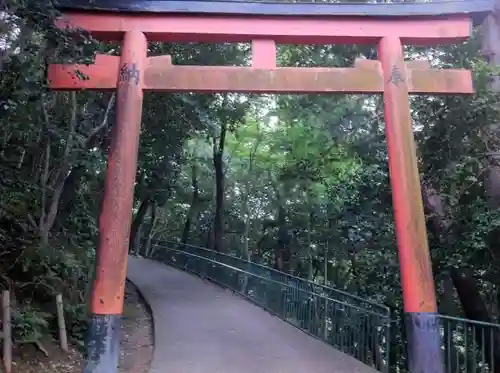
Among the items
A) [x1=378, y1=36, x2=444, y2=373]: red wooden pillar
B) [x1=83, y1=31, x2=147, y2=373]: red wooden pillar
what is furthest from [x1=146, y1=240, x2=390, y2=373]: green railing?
[x1=83, y1=31, x2=147, y2=373]: red wooden pillar

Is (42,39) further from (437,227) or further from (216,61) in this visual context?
(437,227)

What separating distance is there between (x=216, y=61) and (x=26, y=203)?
5.28 m

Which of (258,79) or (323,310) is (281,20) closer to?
(258,79)

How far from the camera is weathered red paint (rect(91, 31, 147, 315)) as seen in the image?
595cm

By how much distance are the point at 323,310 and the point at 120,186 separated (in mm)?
4539

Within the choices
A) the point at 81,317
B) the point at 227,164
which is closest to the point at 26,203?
the point at 81,317

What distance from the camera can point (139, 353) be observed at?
8828 mm

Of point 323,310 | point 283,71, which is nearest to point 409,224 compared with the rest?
point 283,71

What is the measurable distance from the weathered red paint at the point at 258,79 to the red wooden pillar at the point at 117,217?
20 centimetres

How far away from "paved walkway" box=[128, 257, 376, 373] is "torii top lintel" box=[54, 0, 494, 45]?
4.39 m

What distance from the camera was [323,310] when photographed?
913cm

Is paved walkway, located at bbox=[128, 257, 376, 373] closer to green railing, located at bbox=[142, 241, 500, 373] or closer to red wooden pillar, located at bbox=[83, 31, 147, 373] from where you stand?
green railing, located at bbox=[142, 241, 500, 373]

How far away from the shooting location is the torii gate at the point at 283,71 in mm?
6207

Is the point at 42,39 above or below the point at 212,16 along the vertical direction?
below
